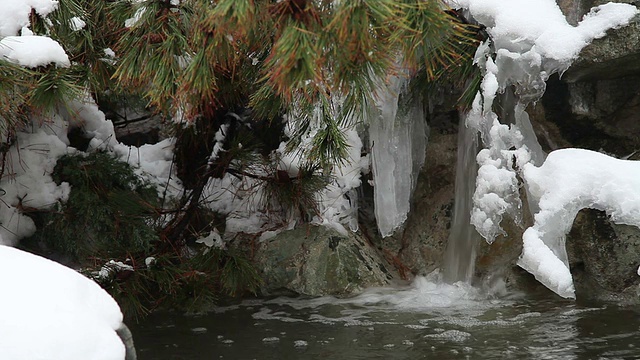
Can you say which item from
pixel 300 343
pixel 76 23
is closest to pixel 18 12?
pixel 76 23

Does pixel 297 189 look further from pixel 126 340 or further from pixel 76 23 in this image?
pixel 126 340

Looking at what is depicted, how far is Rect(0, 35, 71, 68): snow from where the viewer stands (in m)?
2.88

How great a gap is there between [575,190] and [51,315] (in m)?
2.61

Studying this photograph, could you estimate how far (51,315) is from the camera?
188 cm

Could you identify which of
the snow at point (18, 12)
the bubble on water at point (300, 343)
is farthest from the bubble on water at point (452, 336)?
the snow at point (18, 12)

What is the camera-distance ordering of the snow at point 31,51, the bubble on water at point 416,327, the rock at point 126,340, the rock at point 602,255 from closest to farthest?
the rock at point 126,340
the snow at point 31,51
the bubble on water at point 416,327
the rock at point 602,255

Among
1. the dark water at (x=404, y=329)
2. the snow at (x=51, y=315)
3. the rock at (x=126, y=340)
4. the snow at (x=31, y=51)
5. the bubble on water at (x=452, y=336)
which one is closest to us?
the snow at (x=51, y=315)

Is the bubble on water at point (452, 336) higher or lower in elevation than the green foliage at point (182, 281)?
lower

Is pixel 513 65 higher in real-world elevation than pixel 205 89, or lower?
higher

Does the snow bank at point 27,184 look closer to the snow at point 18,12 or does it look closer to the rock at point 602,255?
the snow at point 18,12

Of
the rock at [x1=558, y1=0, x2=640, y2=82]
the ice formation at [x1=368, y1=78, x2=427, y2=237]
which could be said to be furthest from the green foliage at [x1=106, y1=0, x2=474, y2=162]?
the rock at [x1=558, y1=0, x2=640, y2=82]

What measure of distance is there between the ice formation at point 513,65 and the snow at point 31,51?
1908mm

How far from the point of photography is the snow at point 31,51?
2.88m

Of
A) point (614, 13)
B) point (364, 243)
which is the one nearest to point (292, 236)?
point (364, 243)
